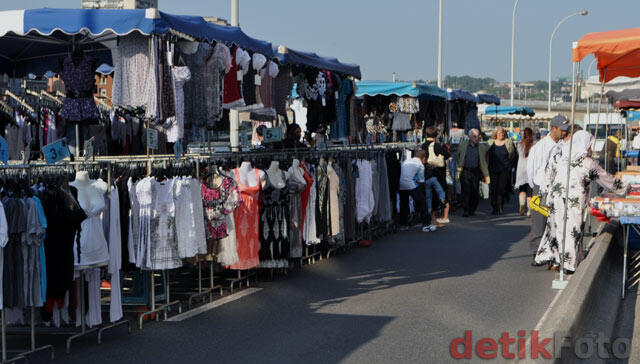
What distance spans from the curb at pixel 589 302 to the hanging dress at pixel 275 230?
3700 mm

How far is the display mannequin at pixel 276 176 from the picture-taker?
10.2 m

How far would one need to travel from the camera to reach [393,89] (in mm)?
18328

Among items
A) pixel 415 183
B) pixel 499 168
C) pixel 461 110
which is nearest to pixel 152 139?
pixel 415 183

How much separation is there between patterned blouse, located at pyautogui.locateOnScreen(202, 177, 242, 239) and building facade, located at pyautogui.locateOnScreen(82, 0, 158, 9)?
2716 mm

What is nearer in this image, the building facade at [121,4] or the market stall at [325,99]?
the market stall at [325,99]

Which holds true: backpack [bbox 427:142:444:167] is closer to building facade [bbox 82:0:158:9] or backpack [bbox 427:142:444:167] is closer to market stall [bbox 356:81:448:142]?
market stall [bbox 356:81:448:142]

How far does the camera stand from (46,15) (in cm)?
870

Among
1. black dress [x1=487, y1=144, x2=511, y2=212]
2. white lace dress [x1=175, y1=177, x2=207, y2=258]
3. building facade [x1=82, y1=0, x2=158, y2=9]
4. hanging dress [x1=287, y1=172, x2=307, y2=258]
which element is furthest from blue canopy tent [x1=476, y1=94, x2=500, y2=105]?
white lace dress [x1=175, y1=177, x2=207, y2=258]

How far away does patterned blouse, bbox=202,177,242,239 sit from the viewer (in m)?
9.02

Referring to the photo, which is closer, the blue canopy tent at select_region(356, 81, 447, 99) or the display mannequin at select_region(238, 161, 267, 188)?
the display mannequin at select_region(238, 161, 267, 188)

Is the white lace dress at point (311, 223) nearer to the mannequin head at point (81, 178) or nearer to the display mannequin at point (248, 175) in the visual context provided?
the display mannequin at point (248, 175)

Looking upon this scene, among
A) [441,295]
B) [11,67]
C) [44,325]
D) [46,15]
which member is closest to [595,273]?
[441,295]

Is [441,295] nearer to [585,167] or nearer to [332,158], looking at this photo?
[585,167]

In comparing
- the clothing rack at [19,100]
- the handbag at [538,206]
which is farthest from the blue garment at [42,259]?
the clothing rack at [19,100]
